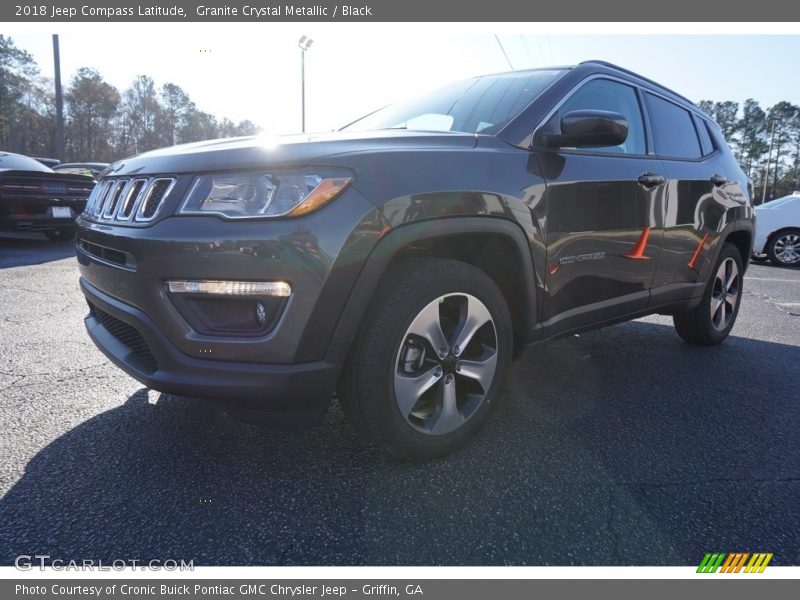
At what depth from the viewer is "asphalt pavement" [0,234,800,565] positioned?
1670 mm

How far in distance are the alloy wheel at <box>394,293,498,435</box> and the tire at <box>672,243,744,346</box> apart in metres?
2.39

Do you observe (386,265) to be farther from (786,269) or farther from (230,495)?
(786,269)

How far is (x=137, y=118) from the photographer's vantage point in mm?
71812

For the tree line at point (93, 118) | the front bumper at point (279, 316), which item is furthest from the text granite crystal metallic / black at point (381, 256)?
the tree line at point (93, 118)

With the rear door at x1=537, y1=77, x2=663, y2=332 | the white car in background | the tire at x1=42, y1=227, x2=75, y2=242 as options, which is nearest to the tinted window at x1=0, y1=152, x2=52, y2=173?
the tire at x1=42, y1=227, x2=75, y2=242

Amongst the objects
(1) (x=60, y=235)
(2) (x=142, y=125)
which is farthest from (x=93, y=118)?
(1) (x=60, y=235)

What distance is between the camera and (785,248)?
10.4 m

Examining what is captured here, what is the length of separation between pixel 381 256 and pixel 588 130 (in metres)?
1.10

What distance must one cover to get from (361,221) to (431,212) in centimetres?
31

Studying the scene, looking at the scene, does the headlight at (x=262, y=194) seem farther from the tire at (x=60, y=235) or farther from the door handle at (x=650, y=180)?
the tire at (x=60, y=235)

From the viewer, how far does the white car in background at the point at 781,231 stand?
10297 millimetres

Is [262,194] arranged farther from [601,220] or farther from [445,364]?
[601,220]

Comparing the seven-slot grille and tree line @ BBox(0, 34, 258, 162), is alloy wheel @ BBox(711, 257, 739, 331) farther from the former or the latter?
tree line @ BBox(0, 34, 258, 162)

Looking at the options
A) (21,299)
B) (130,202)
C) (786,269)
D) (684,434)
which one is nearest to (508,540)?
(684,434)
